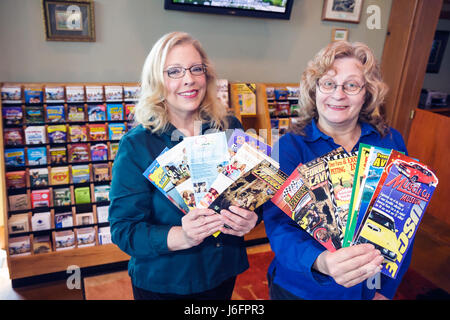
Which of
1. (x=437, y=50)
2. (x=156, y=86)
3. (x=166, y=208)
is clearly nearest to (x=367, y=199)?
(x=166, y=208)

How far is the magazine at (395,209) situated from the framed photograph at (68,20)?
2724mm

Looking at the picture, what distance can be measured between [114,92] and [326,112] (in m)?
2.18

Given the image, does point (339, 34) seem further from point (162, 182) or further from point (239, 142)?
point (162, 182)

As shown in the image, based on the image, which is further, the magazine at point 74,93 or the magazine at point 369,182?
the magazine at point 74,93

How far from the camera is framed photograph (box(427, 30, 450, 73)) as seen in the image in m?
5.19

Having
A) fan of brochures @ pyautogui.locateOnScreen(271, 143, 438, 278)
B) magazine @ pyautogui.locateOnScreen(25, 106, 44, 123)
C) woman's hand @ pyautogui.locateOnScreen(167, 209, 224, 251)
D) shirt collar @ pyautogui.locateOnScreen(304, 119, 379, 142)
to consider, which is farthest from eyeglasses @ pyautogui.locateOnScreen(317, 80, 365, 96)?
magazine @ pyautogui.locateOnScreen(25, 106, 44, 123)

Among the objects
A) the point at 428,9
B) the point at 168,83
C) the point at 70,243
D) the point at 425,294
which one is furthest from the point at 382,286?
the point at 428,9

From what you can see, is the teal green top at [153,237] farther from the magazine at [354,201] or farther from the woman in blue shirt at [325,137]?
the magazine at [354,201]

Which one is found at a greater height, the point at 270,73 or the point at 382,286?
the point at 270,73

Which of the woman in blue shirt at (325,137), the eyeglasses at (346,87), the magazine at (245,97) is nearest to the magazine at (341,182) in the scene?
the woman in blue shirt at (325,137)

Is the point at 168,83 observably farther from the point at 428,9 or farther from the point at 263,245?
the point at 428,9

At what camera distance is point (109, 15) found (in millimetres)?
2854

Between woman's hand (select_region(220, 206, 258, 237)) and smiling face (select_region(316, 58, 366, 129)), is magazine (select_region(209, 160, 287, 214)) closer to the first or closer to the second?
woman's hand (select_region(220, 206, 258, 237))

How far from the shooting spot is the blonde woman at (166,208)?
128cm
